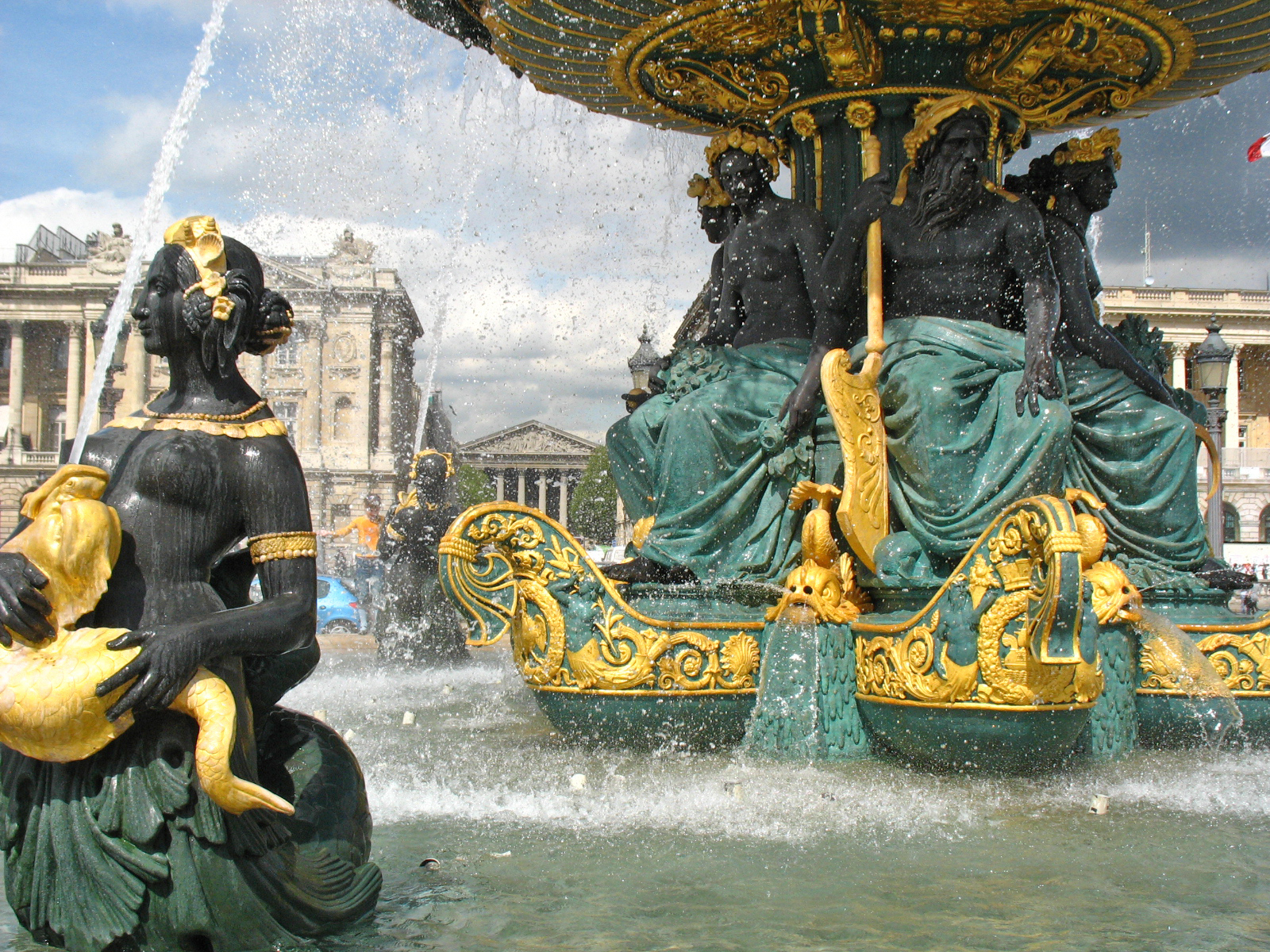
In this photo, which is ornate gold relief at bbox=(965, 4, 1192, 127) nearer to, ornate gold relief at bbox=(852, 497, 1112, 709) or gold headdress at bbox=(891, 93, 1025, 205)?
gold headdress at bbox=(891, 93, 1025, 205)

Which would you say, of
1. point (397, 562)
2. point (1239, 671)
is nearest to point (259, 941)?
point (1239, 671)

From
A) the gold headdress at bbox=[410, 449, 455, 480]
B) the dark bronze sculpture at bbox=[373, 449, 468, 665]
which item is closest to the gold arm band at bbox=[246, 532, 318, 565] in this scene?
the dark bronze sculpture at bbox=[373, 449, 468, 665]

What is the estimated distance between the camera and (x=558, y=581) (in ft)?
16.1

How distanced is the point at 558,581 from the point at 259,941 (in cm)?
273

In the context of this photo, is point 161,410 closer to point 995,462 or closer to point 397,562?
point 995,462

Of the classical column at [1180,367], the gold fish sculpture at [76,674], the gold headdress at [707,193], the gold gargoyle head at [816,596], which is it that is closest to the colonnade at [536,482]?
the classical column at [1180,367]

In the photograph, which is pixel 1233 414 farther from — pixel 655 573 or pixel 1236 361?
pixel 655 573

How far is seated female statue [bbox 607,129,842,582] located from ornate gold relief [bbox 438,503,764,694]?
0.40 metres

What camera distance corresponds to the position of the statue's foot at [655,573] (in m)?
5.25

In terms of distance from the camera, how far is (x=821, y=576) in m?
4.79

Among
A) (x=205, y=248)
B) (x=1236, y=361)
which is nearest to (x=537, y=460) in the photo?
(x=1236, y=361)

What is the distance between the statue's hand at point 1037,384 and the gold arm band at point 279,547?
3198 mm

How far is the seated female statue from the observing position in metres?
5.15

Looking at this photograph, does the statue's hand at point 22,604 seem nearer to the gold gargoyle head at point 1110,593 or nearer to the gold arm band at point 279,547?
the gold arm band at point 279,547
